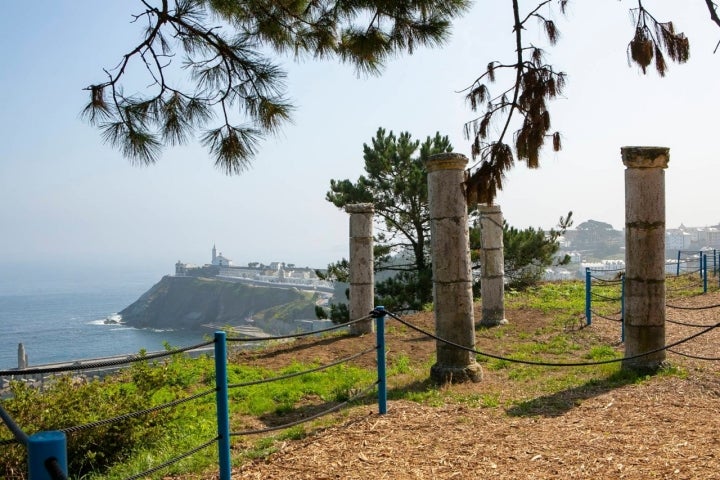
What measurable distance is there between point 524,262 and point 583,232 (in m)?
86.9

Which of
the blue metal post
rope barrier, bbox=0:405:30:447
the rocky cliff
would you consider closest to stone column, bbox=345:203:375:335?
the blue metal post

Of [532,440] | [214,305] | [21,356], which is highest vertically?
[532,440]

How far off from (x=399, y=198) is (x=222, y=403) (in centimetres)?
1590

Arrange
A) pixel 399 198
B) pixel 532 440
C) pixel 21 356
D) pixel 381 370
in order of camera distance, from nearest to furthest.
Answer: pixel 532 440 < pixel 381 370 < pixel 21 356 < pixel 399 198

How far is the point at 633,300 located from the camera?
8.46m

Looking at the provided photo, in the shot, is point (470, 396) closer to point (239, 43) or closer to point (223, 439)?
point (223, 439)

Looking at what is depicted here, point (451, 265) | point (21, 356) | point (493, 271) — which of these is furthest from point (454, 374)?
point (21, 356)

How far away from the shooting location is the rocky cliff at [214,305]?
91.8 m

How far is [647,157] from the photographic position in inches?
324

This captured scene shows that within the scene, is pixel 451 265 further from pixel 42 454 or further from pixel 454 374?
pixel 42 454

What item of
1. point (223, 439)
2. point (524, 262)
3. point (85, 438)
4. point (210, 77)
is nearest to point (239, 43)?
point (210, 77)

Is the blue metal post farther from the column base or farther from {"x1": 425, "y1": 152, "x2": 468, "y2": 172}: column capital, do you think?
{"x1": 425, "y1": 152, "x2": 468, "y2": 172}: column capital

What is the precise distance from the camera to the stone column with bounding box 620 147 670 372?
8250mm

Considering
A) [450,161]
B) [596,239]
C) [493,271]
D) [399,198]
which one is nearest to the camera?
[450,161]
